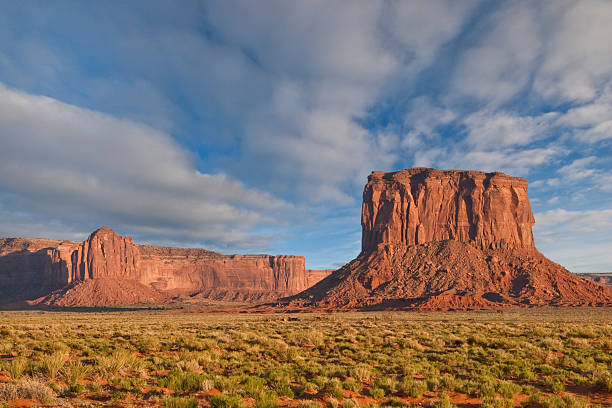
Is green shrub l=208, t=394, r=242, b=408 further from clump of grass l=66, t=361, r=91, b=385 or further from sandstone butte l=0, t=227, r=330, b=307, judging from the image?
sandstone butte l=0, t=227, r=330, b=307

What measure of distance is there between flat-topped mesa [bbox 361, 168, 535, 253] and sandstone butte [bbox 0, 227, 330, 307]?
8599 cm

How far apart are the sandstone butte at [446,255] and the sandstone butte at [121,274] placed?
78761mm

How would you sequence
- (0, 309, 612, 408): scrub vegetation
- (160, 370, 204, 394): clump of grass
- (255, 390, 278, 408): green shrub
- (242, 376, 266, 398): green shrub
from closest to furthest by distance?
(255, 390, 278, 408): green shrub
(0, 309, 612, 408): scrub vegetation
(242, 376, 266, 398): green shrub
(160, 370, 204, 394): clump of grass

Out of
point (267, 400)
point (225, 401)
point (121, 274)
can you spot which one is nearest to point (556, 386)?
point (267, 400)

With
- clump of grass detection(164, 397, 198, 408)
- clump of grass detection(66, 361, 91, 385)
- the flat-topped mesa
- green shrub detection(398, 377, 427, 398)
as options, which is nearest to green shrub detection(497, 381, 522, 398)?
green shrub detection(398, 377, 427, 398)

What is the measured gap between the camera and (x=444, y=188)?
107625 mm

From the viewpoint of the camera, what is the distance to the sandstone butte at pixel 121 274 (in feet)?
436

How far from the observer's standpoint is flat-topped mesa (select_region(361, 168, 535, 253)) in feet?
331

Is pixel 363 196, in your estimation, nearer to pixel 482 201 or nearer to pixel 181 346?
pixel 482 201

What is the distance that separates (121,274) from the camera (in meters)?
151

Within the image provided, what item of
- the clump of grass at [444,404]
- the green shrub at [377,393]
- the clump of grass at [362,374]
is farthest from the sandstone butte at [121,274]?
the clump of grass at [444,404]

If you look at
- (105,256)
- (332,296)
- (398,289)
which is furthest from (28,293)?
(398,289)

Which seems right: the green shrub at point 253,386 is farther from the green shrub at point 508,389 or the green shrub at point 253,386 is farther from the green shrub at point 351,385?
the green shrub at point 508,389

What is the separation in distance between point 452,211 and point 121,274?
5063 inches
